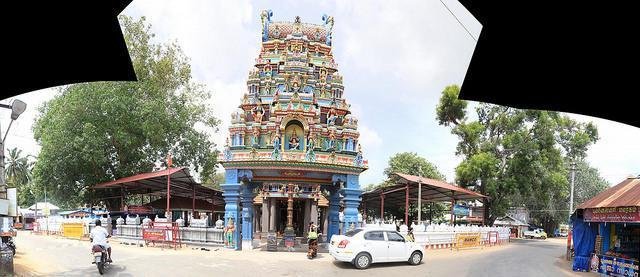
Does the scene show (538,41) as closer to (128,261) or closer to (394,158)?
(128,261)

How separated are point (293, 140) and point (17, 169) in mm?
45921

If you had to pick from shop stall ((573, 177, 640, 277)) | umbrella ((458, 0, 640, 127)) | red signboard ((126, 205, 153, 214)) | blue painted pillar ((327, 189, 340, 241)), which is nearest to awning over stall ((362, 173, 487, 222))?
blue painted pillar ((327, 189, 340, 241))

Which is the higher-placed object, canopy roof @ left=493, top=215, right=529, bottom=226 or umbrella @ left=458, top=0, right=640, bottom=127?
umbrella @ left=458, top=0, right=640, bottom=127

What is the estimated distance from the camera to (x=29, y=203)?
187 ft

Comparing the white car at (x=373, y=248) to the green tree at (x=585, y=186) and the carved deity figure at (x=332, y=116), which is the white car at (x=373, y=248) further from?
the green tree at (x=585, y=186)

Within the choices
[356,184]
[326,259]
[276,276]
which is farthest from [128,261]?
[356,184]

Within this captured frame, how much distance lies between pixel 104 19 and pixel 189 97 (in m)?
28.8

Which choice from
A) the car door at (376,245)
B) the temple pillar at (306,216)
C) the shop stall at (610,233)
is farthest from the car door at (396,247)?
the temple pillar at (306,216)

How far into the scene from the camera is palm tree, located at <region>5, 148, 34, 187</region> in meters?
53.4

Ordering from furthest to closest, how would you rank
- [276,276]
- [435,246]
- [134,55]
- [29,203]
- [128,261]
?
[29,203] → [134,55] → [435,246] → [128,261] → [276,276]

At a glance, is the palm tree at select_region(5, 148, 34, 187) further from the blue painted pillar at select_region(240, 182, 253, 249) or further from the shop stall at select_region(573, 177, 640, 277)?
the shop stall at select_region(573, 177, 640, 277)

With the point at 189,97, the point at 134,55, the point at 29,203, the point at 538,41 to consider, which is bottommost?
the point at 29,203

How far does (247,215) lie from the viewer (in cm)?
2095

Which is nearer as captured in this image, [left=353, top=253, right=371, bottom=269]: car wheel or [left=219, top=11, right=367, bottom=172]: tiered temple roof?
[left=353, top=253, right=371, bottom=269]: car wheel
